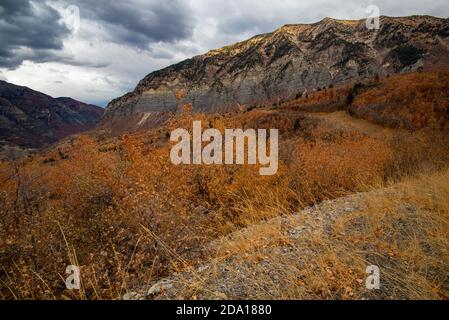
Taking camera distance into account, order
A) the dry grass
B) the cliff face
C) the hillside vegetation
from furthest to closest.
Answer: the cliff face < the hillside vegetation < the dry grass

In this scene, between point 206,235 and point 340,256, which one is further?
point 206,235

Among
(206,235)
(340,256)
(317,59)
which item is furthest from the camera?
(317,59)

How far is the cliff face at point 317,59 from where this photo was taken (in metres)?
119

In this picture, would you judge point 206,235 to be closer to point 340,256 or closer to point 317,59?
point 340,256

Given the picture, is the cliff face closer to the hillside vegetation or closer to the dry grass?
the hillside vegetation

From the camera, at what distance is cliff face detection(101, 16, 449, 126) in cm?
11919

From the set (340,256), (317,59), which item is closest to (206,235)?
(340,256)

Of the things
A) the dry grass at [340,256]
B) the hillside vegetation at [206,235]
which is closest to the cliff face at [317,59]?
the hillside vegetation at [206,235]

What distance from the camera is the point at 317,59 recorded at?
464 feet

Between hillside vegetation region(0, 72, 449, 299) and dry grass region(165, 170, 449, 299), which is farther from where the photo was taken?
hillside vegetation region(0, 72, 449, 299)

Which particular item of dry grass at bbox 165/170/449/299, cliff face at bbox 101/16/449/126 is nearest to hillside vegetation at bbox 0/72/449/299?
dry grass at bbox 165/170/449/299
